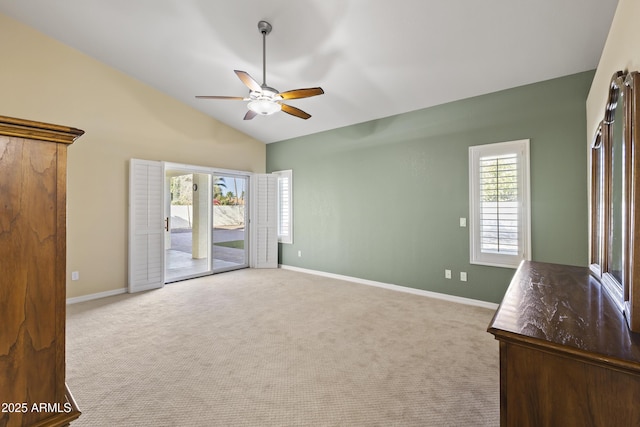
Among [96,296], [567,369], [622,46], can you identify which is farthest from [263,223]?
[567,369]

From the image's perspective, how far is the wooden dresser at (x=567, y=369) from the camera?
0.85 m

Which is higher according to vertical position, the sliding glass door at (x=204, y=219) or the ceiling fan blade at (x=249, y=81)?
the ceiling fan blade at (x=249, y=81)

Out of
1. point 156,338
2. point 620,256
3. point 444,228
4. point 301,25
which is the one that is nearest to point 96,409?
point 156,338

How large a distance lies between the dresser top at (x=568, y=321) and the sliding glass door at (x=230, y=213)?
5.39 meters

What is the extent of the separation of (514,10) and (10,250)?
358 centimetres

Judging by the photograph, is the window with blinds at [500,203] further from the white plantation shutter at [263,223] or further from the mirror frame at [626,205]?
the white plantation shutter at [263,223]

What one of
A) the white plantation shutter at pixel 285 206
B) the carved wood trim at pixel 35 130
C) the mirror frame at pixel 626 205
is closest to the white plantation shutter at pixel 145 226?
the white plantation shutter at pixel 285 206

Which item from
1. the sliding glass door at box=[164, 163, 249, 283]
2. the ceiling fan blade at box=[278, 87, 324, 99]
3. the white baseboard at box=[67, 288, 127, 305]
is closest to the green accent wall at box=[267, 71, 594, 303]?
the sliding glass door at box=[164, 163, 249, 283]

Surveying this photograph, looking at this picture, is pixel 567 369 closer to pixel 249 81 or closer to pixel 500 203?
pixel 249 81

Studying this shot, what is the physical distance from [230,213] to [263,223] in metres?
0.75

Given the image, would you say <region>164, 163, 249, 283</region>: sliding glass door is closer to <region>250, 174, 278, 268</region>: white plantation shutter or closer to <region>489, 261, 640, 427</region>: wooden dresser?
<region>250, 174, 278, 268</region>: white plantation shutter

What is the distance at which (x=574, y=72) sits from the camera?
3.20 meters

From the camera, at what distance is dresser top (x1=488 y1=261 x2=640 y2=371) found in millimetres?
889

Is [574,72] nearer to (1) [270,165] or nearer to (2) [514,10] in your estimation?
(2) [514,10]
